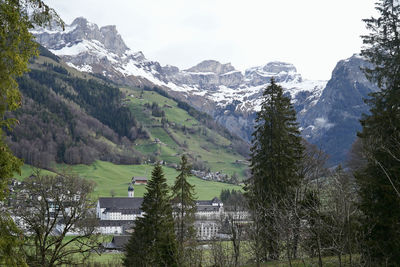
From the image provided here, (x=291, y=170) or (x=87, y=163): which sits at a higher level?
(x=87, y=163)

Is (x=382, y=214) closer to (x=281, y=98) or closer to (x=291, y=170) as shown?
(x=291, y=170)

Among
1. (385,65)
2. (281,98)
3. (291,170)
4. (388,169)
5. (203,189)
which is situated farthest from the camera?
(203,189)

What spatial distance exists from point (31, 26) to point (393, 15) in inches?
900

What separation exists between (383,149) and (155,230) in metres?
24.4

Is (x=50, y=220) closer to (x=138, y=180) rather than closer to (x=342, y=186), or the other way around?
(x=342, y=186)

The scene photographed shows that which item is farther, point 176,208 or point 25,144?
point 25,144

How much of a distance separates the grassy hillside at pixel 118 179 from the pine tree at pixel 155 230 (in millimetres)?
115395

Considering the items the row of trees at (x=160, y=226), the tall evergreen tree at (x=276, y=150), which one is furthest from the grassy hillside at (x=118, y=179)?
the tall evergreen tree at (x=276, y=150)

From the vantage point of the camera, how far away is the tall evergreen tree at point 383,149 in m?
16.0

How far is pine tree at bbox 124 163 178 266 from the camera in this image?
105 ft

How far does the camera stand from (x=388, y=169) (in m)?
16.7

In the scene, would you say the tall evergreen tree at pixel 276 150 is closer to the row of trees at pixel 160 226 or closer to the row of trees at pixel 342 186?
the row of trees at pixel 342 186

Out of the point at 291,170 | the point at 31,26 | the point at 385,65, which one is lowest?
the point at 291,170

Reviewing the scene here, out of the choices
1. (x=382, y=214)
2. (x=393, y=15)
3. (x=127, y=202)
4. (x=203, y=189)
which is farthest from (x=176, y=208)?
(x=203, y=189)
